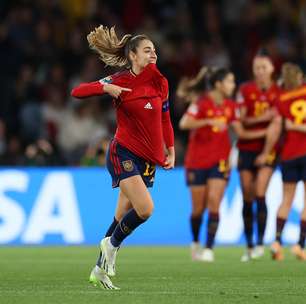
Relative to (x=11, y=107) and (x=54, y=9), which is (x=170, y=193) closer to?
(x=11, y=107)

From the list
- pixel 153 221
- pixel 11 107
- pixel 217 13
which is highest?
pixel 217 13

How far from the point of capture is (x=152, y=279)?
36.9ft

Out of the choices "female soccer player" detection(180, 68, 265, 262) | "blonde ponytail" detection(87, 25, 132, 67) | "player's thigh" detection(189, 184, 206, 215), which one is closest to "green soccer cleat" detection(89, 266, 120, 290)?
"blonde ponytail" detection(87, 25, 132, 67)

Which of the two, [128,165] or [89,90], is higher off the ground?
[89,90]

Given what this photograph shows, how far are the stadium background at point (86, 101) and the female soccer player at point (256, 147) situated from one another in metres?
2.76

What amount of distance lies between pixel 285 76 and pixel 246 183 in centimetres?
157

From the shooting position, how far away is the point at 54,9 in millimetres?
22391

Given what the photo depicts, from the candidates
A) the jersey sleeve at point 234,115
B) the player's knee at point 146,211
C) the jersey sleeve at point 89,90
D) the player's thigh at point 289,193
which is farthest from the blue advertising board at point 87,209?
the jersey sleeve at point 89,90

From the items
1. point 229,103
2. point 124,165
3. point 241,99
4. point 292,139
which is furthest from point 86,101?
point 124,165

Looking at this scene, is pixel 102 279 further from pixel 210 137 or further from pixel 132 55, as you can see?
pixel 210 137

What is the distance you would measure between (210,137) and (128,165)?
478 centimetres

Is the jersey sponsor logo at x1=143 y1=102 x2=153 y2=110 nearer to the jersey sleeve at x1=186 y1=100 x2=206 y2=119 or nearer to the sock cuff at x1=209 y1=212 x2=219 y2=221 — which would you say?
the jersey sleeve at x1=186 y1=100 x2=206 y2=119

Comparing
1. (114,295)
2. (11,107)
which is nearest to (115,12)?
(11,107)

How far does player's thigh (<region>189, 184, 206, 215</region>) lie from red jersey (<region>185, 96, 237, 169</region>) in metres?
0.27
